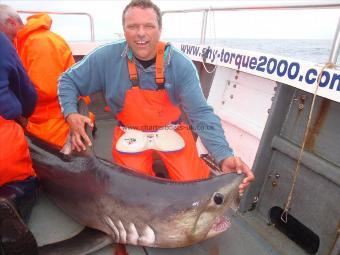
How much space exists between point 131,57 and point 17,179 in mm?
1394

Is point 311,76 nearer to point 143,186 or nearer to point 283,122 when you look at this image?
point 283,122

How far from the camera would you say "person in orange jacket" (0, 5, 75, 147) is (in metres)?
3.23

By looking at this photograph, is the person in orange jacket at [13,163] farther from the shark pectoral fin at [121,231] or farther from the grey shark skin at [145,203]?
the shark pectoral fin at [121,231]

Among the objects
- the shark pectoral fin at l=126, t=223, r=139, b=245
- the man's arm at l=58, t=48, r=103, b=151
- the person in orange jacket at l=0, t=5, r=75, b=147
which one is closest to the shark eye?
the shark pectoral fin at l=126, t=223, r=139, b=245

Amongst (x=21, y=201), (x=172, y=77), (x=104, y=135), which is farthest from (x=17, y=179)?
(x=104, y=135)

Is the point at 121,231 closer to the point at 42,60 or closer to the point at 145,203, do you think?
the point at 145,203

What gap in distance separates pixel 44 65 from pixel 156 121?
1325 millimetres

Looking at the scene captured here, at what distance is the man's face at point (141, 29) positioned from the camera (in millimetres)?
2619

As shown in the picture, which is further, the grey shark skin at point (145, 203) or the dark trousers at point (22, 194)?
the dark trousers at point (22, 194)

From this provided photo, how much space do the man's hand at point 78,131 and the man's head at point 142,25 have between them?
0.78 metres

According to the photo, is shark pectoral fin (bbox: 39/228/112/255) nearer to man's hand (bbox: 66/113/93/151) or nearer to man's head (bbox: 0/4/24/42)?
man's hand (bbox: 66/113/93/151)

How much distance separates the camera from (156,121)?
10.1 feet

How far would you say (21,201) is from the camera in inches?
97.8

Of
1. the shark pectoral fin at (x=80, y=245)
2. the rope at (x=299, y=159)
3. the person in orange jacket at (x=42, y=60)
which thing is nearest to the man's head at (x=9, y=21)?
the person in orange jacket at (x=42, y=60)
